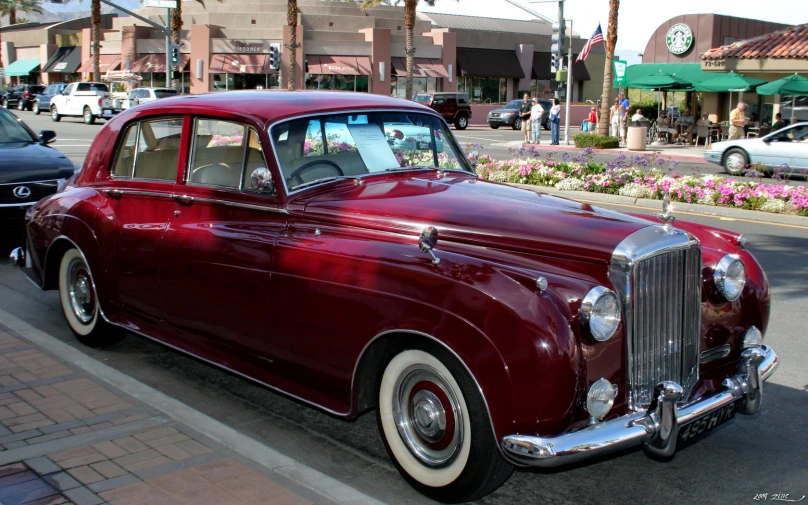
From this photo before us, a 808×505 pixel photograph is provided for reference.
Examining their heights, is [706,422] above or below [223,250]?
below

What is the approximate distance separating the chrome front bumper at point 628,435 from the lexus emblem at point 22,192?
7148mm

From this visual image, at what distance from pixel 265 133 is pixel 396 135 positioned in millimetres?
927

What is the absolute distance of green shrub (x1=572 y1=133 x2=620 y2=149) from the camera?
29.9 m

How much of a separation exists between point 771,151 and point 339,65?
35.4 meters

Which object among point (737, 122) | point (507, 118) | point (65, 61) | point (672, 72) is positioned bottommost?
point (737, 122)

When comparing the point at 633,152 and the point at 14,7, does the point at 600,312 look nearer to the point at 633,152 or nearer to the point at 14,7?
the point at 633,152

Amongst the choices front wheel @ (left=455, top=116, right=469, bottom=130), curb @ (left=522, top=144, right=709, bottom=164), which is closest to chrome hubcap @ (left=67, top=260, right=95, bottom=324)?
curb @ (left=522, top=144, right=709, bottom=164)

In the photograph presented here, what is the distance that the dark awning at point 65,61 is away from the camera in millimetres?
65062

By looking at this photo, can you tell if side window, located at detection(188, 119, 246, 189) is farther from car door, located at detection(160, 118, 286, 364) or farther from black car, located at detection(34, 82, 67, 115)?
black car, located at detection(34, 82, 67, 115)

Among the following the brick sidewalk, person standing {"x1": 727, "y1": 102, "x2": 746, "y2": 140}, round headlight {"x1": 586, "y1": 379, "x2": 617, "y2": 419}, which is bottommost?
the brick sidewalk

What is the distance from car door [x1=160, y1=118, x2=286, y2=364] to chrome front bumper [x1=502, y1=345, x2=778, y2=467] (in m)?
1.75

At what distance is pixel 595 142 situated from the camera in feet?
98.4

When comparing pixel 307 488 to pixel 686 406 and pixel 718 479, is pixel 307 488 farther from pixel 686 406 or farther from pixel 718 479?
pixel 718 479

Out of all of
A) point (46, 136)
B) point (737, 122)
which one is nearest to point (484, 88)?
point (737, 122)
